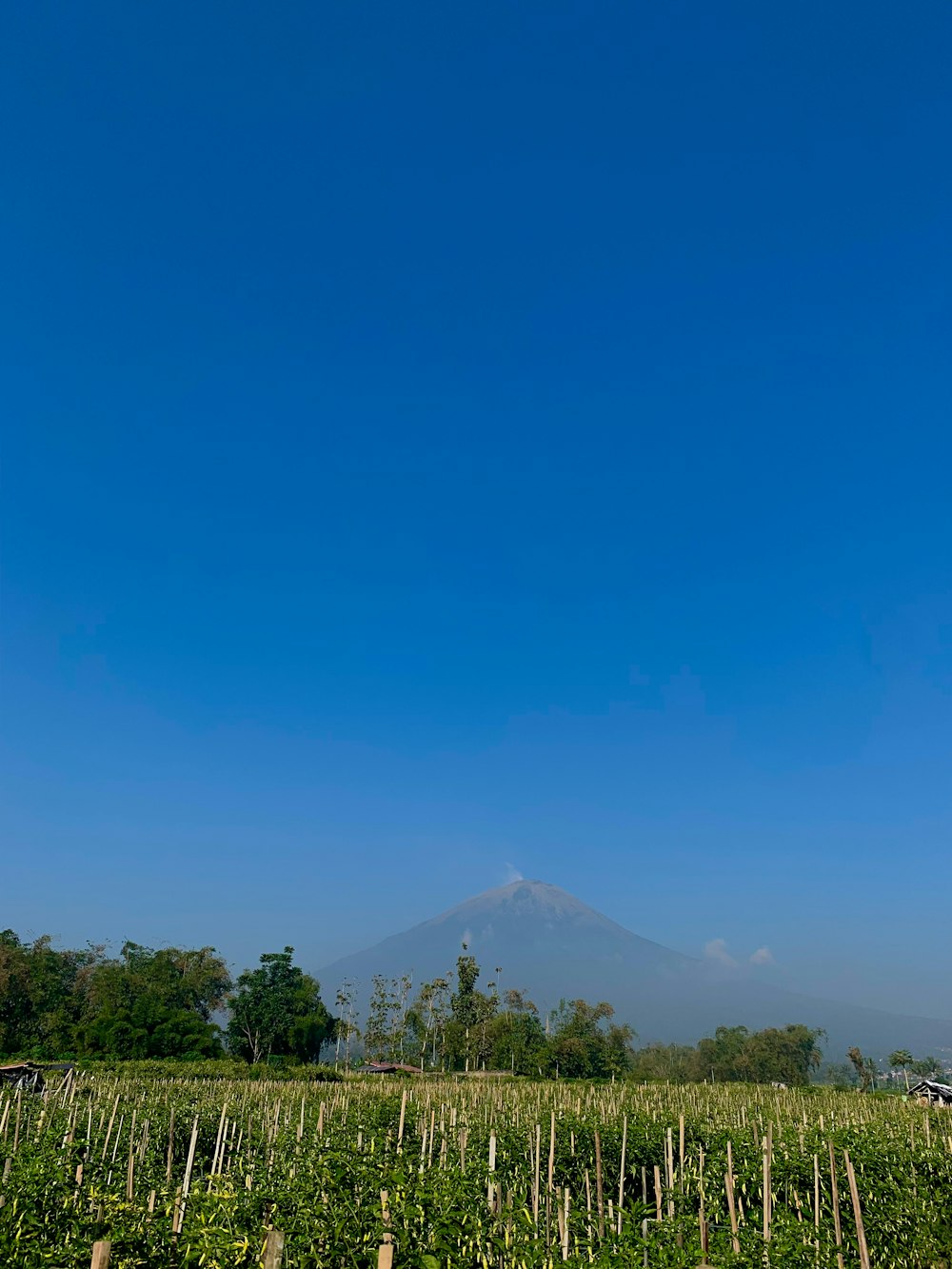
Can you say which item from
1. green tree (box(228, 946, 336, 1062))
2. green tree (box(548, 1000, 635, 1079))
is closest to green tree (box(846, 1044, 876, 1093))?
green tree (box(548, 1000, 635, 1079))

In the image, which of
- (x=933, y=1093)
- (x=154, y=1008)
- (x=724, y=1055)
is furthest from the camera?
(x=724, y=1055)

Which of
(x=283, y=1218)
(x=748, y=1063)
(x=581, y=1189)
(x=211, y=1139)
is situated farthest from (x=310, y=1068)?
(x=748, y=1063)

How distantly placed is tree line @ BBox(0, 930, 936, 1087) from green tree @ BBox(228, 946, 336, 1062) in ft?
0.24

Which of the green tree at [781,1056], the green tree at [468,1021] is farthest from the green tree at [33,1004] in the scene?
the green tree at [781,1056]

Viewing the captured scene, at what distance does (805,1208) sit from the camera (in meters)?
9.84

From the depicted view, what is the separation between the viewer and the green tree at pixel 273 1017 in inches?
1804

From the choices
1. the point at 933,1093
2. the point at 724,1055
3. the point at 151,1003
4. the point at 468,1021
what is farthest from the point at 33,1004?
the point at 724,1055

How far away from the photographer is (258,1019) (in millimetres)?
45969

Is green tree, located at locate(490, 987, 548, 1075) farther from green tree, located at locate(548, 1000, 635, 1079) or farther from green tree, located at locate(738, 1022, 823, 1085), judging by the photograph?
green tree, located at locate(738, 1022, 823, 1085)

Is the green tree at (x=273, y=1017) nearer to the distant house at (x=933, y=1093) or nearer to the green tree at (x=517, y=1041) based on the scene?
the green tree at (x=517, y=1041)

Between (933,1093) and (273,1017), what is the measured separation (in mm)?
35839

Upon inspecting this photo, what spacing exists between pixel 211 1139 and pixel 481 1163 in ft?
34.0

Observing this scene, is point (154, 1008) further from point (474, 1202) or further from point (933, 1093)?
point (474, 1202)

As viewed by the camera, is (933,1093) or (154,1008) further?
(154,1008)
